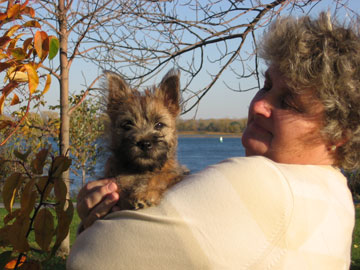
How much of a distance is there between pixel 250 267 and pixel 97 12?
413 centimetres

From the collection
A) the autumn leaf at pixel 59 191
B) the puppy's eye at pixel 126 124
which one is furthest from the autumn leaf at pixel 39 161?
the puppy's eye at pixel 126 124

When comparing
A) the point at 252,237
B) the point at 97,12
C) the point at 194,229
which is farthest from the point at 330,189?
the point at 97,12

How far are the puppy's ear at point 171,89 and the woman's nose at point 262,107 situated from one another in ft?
2.96

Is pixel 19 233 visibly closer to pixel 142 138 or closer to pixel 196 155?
pixel 142 138

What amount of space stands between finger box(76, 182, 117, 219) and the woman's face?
0.88m

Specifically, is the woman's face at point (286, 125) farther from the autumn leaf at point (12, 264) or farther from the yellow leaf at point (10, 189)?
the autumn leaf at point (12, 264)

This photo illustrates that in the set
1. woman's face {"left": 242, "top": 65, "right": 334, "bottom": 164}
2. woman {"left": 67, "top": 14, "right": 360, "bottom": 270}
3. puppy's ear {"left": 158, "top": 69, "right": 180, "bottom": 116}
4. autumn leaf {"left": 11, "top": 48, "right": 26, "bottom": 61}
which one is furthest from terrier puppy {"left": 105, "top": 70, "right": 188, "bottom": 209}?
autumn leaf {"left": 11, "top": 48, "right": 26, "bottom": 61}

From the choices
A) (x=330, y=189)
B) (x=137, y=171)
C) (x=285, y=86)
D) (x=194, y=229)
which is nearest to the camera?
(x=194, y=229)

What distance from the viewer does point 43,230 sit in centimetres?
219

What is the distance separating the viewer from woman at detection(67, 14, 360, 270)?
5.61 ft

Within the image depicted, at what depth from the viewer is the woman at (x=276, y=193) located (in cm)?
171

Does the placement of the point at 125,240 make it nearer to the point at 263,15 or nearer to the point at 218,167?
the point at 218,167

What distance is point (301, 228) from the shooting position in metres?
1.85

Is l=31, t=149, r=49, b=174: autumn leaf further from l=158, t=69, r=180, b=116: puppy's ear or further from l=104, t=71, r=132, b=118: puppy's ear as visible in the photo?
l=158, t=69, r=180, b=116: puppy's ear
